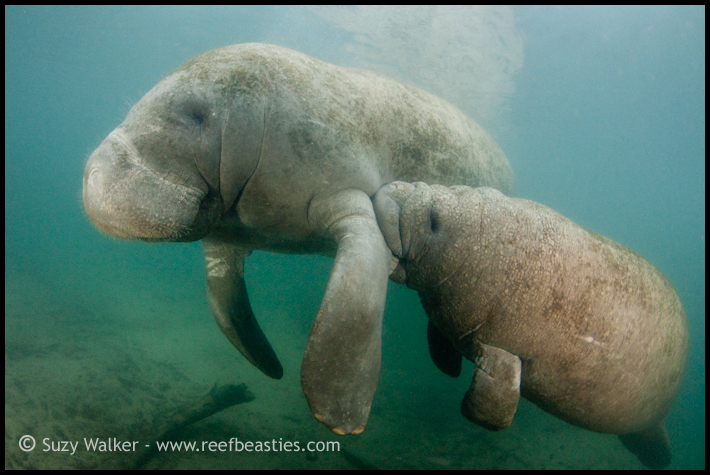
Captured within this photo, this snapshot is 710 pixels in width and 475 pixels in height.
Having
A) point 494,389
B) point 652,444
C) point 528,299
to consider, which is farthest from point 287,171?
point 652,444

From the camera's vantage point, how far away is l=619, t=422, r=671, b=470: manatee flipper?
4.11m

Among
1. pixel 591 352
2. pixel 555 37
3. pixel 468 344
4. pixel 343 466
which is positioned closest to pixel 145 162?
pixel 468 344

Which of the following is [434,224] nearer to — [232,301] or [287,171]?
[287,171]

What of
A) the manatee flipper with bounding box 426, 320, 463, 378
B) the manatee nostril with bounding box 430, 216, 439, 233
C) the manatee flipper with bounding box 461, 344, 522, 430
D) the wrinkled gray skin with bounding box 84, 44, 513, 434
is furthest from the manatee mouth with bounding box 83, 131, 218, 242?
the manatee flipper with bounding box 426, 320, 463, 378

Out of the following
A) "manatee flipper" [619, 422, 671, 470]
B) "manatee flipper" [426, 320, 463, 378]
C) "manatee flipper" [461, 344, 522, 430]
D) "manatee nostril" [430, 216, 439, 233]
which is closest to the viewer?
"manatee flipper" [461, 344, 522, 430]

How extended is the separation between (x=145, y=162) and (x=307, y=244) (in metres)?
1.33

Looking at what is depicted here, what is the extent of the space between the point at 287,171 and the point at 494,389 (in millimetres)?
2118

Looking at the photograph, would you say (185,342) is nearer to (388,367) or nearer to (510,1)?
(388,367)

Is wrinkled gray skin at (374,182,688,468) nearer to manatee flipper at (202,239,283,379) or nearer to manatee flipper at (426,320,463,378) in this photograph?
manatee flipper at (426,320,463,378)

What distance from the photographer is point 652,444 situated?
4344mm

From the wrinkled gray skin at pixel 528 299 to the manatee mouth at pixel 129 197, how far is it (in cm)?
138

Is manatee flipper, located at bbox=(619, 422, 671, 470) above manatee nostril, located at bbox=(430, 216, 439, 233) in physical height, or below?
below

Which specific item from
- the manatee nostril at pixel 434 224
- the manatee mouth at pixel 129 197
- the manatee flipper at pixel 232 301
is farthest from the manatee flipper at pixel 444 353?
the manatee mouth at pixel 129 197

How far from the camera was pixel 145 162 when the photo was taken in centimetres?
178
